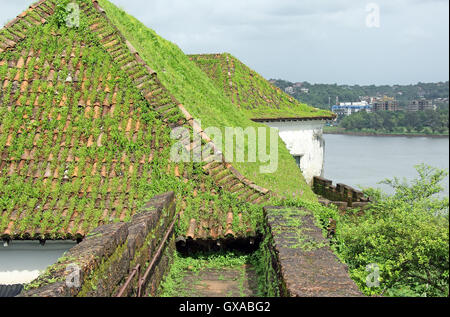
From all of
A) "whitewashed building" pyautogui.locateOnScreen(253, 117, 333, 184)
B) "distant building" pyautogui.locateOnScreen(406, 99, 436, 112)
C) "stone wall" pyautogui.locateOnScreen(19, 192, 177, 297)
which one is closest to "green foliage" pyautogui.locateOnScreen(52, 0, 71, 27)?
"stone wall" pyautogui.locateOnScreen(19, 192, 177, 297)

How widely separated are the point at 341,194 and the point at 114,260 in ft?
59.0

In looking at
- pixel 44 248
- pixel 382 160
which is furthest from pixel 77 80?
pixel 382 160

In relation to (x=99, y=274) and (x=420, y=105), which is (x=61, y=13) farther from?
(x=420, y=105)

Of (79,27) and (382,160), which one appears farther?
(382,160)

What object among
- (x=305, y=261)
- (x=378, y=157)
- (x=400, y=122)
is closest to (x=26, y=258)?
(x=305, y=261)

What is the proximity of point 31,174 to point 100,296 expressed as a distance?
4.41 m

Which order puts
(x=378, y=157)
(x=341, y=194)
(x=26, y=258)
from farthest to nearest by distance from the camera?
(x=378, y=157)
(x=341, y=194)
(x=26, y=258)

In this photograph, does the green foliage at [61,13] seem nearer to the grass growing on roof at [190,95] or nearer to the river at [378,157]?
the grass growing on roof at [190,95]

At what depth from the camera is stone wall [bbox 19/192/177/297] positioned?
144 inches

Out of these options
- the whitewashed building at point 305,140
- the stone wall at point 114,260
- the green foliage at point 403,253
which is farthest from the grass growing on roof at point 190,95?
the whitewashed building at point 305,140

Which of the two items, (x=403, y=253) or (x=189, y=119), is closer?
(x=189, y=119)

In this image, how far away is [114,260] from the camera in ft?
14.6

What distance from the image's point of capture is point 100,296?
4.02 m
